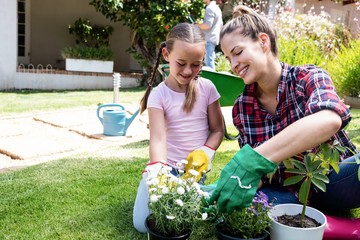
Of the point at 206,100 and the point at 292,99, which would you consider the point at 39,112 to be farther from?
the point at 292,99

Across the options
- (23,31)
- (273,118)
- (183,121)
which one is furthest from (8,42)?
(273,118)

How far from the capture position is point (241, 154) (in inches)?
51.3

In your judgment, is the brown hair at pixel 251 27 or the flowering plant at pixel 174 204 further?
the brown hair at pixel 251 27

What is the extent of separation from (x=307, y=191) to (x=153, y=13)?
6370 mm

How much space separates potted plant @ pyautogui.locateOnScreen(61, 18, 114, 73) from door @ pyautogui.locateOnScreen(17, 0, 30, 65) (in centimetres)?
99

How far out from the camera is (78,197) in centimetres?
226

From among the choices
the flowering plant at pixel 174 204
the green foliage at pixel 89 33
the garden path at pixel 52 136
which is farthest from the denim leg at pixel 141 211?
the green foliage at pixel 89 33

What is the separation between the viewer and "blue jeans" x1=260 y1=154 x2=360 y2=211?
1627 millimetres

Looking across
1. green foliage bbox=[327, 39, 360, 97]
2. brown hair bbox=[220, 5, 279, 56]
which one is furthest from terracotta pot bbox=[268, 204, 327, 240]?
green foliage bbox=[327, 39, 360, 97]

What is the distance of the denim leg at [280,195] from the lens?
5.65 feet

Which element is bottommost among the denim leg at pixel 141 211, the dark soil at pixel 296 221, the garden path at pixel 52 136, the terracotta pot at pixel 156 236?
the garden path at pixel 52 136

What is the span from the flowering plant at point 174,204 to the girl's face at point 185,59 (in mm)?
697

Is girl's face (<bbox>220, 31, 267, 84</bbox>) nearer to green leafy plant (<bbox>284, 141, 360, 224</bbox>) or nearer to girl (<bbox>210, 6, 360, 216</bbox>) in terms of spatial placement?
girl (<bbox>210, 6, 360, 216</bbox>)

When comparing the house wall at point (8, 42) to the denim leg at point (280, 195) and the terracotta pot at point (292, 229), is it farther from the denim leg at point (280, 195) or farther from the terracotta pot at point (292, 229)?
the terracotta pot at point (292, 229)
